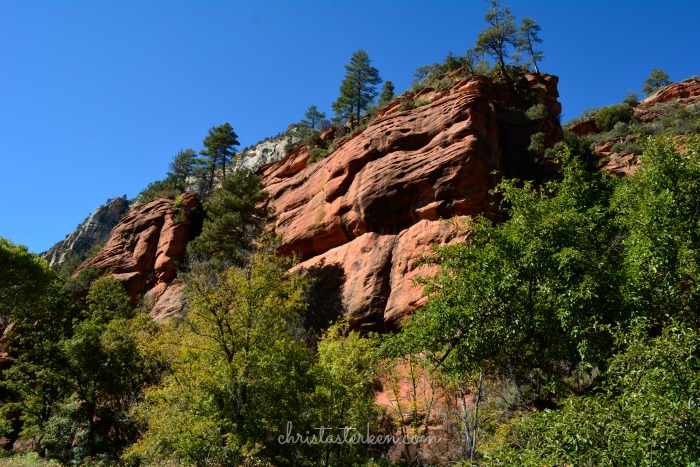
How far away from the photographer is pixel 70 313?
3266 cm

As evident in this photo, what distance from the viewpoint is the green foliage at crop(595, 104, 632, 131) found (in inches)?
1655

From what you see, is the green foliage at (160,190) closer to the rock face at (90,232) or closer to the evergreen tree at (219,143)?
the evergreen tree at (219,143)

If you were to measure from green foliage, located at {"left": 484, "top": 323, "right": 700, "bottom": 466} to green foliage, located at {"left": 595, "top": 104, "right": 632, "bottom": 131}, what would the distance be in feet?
137

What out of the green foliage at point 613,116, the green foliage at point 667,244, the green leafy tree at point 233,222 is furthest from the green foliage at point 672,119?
the green leafy tree at point 233,222

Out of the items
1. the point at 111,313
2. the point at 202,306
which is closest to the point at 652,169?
the point at 202,306

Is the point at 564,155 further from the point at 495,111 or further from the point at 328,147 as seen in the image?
the point at 328,147

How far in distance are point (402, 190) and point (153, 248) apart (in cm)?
2602

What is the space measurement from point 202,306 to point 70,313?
2223cm

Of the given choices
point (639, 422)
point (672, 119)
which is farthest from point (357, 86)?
point (639, 422)

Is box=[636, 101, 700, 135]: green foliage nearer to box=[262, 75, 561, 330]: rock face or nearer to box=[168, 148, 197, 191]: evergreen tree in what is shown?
box=[262, 75, 561, 330]: rock face

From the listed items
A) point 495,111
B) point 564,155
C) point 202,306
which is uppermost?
point 495,111

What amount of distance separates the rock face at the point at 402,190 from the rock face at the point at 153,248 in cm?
1028

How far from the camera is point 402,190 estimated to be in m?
27.4

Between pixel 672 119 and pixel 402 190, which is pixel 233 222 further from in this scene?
pixel 672 119
